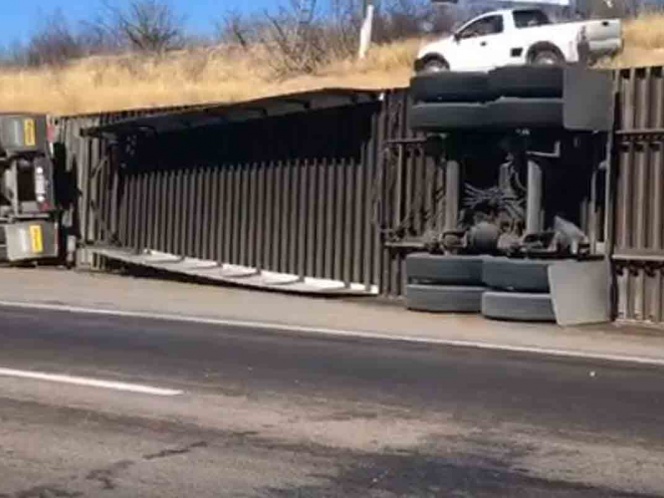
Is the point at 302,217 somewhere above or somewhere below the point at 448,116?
below

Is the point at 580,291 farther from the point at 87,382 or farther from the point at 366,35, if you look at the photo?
the point at 366,35

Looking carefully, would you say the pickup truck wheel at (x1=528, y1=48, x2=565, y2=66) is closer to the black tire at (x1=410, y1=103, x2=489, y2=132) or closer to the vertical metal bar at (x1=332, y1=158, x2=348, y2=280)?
the vertical metal bar at (x1=332, y1=158, x2=348, y2=280)

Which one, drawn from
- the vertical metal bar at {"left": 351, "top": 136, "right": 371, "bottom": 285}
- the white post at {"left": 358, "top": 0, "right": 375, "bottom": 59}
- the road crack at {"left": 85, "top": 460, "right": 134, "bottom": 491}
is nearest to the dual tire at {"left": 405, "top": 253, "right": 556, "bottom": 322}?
the vertical metal bar at {"left": 351, "top": 136, "right": 371, "bottom": 285}

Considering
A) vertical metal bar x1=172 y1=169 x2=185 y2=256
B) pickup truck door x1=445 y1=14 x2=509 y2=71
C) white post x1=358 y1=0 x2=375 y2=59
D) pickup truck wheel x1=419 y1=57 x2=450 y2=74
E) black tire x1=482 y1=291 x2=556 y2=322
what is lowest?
black tire x1=482 y1=291 x2=556 y2=322

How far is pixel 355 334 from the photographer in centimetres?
1451

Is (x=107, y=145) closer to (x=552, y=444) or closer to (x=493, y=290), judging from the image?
(x=493, y=290)

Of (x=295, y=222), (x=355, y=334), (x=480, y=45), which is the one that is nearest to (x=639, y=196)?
(x=355, y=334)

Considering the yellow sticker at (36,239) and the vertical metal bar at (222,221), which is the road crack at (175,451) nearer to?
the vertical metal bar at (222,221)

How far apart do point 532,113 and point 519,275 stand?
1.63m

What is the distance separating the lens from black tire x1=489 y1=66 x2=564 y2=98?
15578 millimetres

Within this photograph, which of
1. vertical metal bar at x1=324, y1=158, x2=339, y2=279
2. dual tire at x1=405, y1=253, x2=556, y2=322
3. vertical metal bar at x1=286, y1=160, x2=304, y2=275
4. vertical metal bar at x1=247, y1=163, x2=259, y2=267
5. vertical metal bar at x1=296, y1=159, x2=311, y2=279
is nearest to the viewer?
dual tire at x1=405, y1=253, x2=556, y2=322

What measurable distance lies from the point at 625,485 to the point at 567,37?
77.0 ft

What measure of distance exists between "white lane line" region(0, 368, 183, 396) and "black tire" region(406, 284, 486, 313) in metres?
5.99

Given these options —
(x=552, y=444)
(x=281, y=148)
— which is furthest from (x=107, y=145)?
(x=552, y=444)
